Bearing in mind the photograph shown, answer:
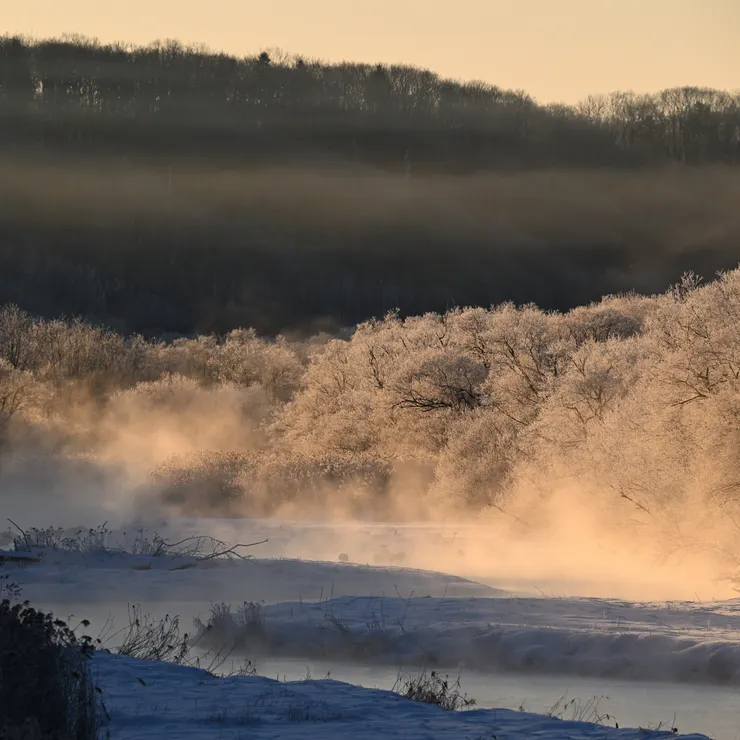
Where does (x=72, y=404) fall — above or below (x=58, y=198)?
below

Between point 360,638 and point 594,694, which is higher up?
point 360,638

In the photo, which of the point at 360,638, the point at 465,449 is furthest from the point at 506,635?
the point at 465,449

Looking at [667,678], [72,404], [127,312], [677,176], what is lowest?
[667,678]

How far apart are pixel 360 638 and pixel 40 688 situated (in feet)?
33.8

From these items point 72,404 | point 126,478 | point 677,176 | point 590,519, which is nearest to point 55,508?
point 126,478

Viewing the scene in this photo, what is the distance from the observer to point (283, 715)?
420 inches

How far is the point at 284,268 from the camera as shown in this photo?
177m

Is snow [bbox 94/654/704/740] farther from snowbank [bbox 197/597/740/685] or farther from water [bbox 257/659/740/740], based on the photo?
snowbank [bbox 197/597/740/685]

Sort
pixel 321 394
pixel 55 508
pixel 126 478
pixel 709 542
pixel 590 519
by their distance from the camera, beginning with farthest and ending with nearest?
pixel 321 394 → pixel 126 478 → pixel 55 508 → pixel 590 519 → pixel 709 542

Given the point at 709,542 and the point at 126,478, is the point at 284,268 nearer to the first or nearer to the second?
the point at 126,478

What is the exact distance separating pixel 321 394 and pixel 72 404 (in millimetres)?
21461

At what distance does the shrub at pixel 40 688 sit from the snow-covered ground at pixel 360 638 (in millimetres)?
1081

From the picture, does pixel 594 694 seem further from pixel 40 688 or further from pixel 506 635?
pixel 40 688

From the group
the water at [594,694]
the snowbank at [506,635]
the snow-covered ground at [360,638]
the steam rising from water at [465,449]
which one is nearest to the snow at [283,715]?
the snow-covered ground at [360,638]
